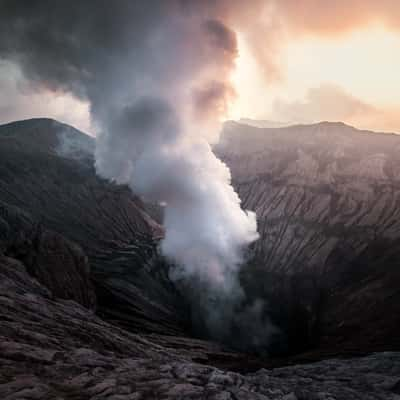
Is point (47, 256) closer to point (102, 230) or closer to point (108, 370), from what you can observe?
point (108, 370)

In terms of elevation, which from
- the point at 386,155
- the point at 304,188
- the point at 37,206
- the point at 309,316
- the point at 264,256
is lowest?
the point at 309,316

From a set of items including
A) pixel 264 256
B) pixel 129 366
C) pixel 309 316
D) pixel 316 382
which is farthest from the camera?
pixel 264 256

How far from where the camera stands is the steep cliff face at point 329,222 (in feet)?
180

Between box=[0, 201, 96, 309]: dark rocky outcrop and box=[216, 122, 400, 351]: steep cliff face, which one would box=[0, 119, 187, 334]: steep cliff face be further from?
box=[216, 122, 400, 351]: steep cliff face

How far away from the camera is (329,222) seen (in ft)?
302

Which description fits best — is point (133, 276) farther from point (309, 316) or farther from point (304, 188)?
point (304, 188)

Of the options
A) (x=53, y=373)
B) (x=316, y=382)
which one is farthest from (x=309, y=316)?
(x=53, y=373)

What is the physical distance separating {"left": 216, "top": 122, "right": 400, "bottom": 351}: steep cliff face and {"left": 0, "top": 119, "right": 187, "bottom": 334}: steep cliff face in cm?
2503

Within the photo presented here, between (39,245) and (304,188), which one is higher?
(304,188)

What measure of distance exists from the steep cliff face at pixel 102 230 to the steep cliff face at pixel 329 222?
25031 millimetres

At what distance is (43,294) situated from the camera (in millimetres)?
38750

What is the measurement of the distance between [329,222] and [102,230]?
68.7 metres

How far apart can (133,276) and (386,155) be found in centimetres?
8870

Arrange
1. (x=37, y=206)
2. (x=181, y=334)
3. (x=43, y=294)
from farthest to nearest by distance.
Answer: (x=37, y=206)
(x=181, y=334)
(x=43, y=294)
